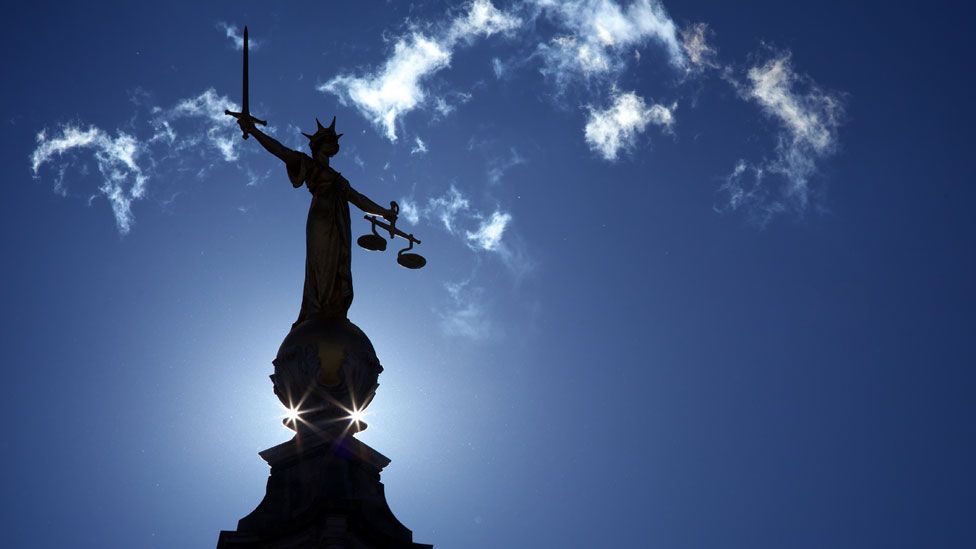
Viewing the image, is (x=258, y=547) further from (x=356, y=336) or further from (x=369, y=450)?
(x=356, y=336)

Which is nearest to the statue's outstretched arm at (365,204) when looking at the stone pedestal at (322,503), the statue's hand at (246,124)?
the statue's hand at (246,124)

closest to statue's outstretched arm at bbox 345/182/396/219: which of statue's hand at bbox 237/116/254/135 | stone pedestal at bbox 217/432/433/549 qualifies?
statue's hand at bbox 237/116/254/135

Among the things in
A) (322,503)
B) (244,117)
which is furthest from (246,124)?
(322,503)

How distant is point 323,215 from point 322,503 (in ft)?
15.7

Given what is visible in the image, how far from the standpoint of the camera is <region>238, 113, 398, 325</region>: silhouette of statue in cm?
1614

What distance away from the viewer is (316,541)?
13383mm

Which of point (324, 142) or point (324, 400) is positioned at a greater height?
point (324, 142)

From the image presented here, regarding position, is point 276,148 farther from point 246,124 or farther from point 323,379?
point 323,379

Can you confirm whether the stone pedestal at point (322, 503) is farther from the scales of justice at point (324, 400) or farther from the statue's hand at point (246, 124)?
the statue's hand at point (246, 124)

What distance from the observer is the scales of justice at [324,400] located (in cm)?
1359

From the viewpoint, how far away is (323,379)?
15.1 m

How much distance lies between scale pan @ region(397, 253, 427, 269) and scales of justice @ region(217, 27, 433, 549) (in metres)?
0.53

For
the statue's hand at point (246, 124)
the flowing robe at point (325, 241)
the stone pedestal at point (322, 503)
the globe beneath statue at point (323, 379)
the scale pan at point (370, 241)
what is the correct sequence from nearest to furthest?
the stone pedestal at point (322, 503), the globe beneath statue at point (323, 379), the statue's hand at point (246, 124), the flowing robe at point (325, 241), the scale pan at point (370, 241)

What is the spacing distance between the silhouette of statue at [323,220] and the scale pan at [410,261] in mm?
1105
